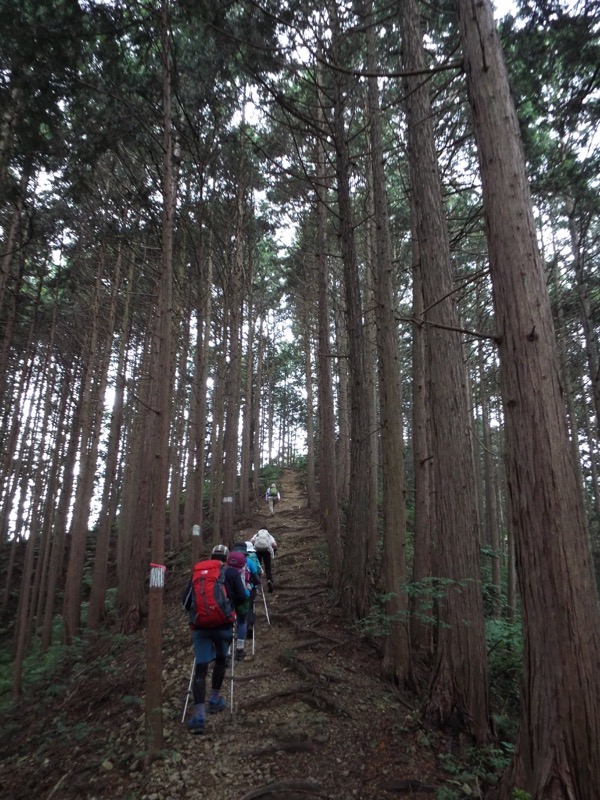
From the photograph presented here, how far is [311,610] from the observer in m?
8.44

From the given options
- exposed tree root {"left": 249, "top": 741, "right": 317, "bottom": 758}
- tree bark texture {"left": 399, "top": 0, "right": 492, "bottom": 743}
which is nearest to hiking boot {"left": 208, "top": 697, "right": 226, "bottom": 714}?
exposed tree root {"left": 249, "top": 741, "right": 317, "bottom": 758}

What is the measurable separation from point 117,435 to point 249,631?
7877mm

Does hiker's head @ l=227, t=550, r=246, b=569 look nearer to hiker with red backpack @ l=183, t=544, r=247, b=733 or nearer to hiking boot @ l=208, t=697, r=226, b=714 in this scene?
hiker with red backpack @ l=183, t=544, r=247, b=733

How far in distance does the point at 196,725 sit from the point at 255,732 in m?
0.65

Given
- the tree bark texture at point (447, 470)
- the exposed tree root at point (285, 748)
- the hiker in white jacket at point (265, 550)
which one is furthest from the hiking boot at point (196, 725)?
the hiker in white jacket at point (265, 550)

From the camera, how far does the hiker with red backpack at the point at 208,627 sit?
510 cm

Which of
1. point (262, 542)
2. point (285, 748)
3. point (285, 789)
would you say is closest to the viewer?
point (285, 789)

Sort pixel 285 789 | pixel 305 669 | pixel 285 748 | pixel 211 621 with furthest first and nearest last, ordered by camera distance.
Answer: pixel 305 669, pixel 211 621, pixel 285 748, pixel 285 789

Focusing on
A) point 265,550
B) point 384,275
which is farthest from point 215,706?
point 384,275

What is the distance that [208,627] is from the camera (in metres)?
5.18

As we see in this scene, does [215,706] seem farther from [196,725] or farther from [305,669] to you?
[305,669]

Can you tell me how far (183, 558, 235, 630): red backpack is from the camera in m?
5.13

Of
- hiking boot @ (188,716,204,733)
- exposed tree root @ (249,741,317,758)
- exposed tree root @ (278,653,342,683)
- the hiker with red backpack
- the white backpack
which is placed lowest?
exposed tree root @ (249,741,317,758)

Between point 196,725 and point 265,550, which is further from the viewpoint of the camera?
point 265,550
